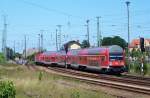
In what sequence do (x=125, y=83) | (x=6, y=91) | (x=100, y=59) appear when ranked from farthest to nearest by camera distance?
(x=100, y=59)
(x=125, y=83)
(x=6, y=91)

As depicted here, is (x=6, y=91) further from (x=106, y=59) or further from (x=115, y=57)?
(x=115, y=57)

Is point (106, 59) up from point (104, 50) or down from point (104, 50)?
down

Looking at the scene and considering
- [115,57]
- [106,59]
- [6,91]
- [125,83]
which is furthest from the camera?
[115,57]

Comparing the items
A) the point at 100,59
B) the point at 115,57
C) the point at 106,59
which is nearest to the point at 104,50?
the point at 100,59

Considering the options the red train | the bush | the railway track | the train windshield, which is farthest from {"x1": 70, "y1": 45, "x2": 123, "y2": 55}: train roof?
the bush

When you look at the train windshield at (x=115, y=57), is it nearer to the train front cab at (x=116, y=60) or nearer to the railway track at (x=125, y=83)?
the train front cab at (x=116, y=60)

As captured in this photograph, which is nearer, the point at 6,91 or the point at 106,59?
the point at 6,91

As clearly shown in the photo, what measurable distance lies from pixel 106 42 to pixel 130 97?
145240 mm

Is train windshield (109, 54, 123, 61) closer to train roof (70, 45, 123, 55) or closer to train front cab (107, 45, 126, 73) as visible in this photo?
train front cab (107, 45, 126, 73)

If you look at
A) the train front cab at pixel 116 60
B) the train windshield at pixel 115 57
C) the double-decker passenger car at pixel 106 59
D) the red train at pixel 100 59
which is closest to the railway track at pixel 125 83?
the train front cab at pixel 116 60

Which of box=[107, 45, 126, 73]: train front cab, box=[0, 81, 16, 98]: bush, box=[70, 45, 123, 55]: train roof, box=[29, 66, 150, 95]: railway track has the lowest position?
box=[29, 66, 150, 95]: railway track

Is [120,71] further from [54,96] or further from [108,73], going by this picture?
[54,96]

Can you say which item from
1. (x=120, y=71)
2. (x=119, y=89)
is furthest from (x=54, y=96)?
(x=120, y=71)

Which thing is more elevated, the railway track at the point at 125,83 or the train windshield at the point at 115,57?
the train windshield at the point at 115,57
